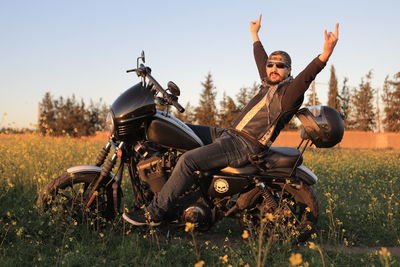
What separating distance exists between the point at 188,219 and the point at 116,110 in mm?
1360

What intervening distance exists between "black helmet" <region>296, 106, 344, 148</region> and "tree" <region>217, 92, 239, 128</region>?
37.4 metres

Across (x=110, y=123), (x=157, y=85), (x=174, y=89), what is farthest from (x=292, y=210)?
(x=110, y=123)

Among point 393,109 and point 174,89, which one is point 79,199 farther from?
point 393,109

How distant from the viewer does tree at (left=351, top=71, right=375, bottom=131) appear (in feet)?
189

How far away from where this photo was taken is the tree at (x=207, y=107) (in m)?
42.8

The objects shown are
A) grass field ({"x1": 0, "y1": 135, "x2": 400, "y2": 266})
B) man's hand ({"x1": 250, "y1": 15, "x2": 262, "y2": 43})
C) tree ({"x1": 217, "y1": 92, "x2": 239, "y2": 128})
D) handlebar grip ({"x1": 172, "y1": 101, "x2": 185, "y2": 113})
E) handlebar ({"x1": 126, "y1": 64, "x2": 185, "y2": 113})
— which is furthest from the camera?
tree ({"x1": 217, "y1": 92, "x2": 239, "y2": 128})

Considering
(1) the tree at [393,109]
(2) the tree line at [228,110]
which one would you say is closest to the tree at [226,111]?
(2) the tree line at [228,110]

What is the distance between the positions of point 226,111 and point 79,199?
4051cm

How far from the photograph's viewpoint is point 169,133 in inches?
151

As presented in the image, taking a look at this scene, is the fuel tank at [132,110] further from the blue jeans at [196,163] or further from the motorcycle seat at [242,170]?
the motorcycle seat at [242,170]

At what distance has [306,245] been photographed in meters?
4.06

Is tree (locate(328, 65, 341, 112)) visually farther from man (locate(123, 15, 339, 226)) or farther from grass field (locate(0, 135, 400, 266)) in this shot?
man (locate(123, 15, 339, 226))

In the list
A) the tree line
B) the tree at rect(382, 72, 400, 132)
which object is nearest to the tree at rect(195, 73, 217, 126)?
the tree line

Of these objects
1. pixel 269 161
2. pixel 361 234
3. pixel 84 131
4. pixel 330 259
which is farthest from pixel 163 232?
pixel 84 131
